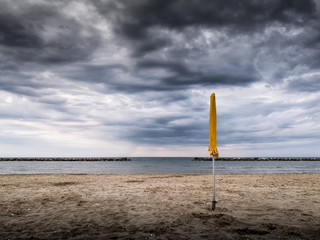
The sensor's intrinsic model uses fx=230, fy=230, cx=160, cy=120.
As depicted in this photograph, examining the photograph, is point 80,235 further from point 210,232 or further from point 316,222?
point 316,222

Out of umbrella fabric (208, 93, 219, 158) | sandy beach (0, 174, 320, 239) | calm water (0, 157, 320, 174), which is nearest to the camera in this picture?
sandy beach (0, 174, 320, 239)

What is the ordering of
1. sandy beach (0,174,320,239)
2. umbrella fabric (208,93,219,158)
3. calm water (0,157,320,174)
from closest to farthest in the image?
sandy beach (0,174,320,239) → umbrella fabric (208,93,219,158) → calm water (0,157,320,174)

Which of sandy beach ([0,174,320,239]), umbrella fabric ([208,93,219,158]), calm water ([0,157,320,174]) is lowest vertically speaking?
calm water ([0,157,320,174])

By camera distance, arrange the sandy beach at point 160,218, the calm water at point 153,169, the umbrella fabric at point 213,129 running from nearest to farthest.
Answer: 1. the sandy beach at point 160,218
2. the umbrella fabric at point 213,129
3. the calm water at point 153,169

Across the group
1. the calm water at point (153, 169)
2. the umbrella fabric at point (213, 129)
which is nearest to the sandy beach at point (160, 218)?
the umbrella fabric at point (213, 129)

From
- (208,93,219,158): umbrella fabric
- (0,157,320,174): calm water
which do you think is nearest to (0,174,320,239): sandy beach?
(208,93,219,158): umbrella fabric

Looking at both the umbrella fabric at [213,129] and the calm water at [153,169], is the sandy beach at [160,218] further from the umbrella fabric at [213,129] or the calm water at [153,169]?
the calm water at [153,169]

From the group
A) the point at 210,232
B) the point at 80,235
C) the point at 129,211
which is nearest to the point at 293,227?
the point at 210,232

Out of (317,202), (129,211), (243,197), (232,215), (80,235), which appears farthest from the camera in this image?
(243,197)

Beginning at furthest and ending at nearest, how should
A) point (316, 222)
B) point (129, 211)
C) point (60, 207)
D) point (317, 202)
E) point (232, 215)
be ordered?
point (317, 202) → point (60, 207) → point (129, 211) → point (232, 215) → point (316, 222)

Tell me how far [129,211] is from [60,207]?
287 centimetres

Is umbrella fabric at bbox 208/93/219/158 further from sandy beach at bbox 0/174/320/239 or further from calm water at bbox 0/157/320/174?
calm water at bbox 0/157/320/174

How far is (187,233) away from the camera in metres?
6.06

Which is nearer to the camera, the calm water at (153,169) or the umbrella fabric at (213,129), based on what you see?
the umbrella fabric at (213,129)
